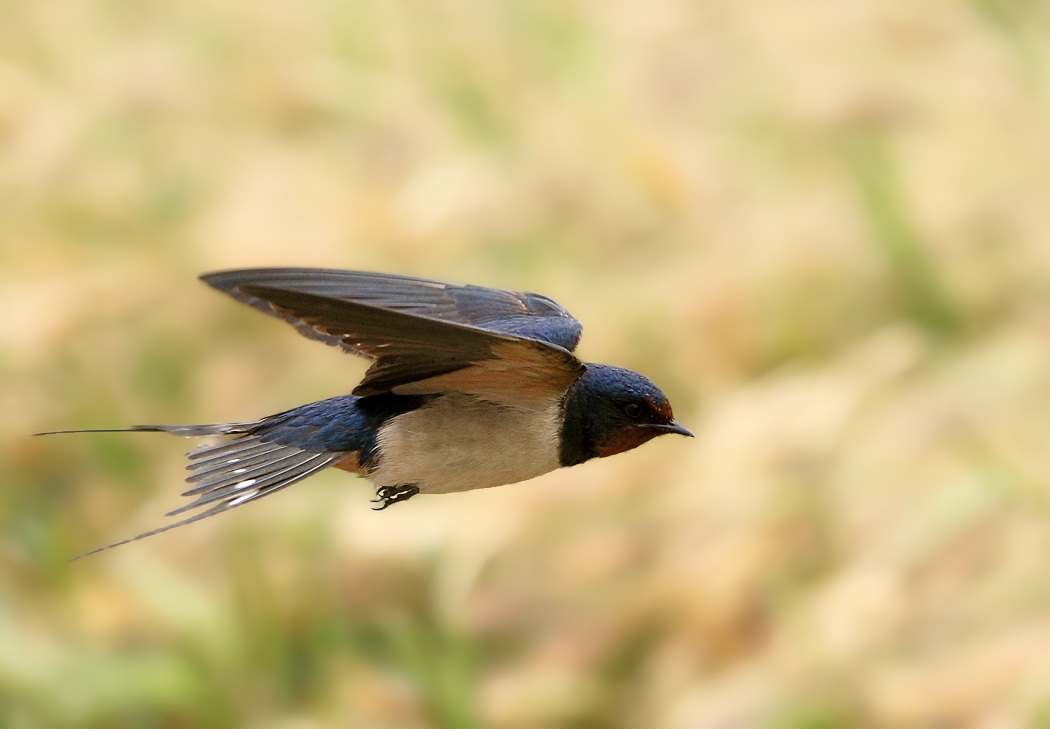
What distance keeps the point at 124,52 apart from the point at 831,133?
148 inches

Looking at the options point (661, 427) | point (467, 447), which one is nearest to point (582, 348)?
point (661, 427)

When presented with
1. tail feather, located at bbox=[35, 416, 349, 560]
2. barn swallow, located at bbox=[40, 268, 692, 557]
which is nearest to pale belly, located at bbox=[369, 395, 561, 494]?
barn swallow, located at bbox=[40, 268, 692, 557]

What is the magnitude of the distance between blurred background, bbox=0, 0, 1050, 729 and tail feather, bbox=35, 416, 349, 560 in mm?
2542

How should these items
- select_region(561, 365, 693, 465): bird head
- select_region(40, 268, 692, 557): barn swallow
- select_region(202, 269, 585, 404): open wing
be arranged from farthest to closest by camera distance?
select_region(561, 365, 693, 465): bird head
select_region(40, 268, 692, 557): barn swallow
select_region(202, 269, 585, 404): open wing

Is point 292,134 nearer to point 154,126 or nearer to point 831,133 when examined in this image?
point 154,126

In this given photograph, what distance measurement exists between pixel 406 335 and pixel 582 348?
132 inches

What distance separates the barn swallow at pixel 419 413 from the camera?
1775 mm

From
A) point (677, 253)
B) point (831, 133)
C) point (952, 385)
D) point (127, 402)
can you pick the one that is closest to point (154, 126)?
point (127, 402)

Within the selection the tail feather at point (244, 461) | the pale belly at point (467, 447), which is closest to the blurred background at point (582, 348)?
the tail feather at point (244, 461)

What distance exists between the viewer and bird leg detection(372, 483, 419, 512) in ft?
6.32

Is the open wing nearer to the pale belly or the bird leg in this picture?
the pale belly

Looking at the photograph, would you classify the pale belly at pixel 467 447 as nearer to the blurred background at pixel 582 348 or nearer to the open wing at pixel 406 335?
the open wing at pixel 406 335

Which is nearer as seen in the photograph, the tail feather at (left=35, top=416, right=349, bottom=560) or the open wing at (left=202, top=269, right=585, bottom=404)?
the open wing at (left=202, top=269, right=585, bottom=404)

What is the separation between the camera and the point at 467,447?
1960 millimetres
